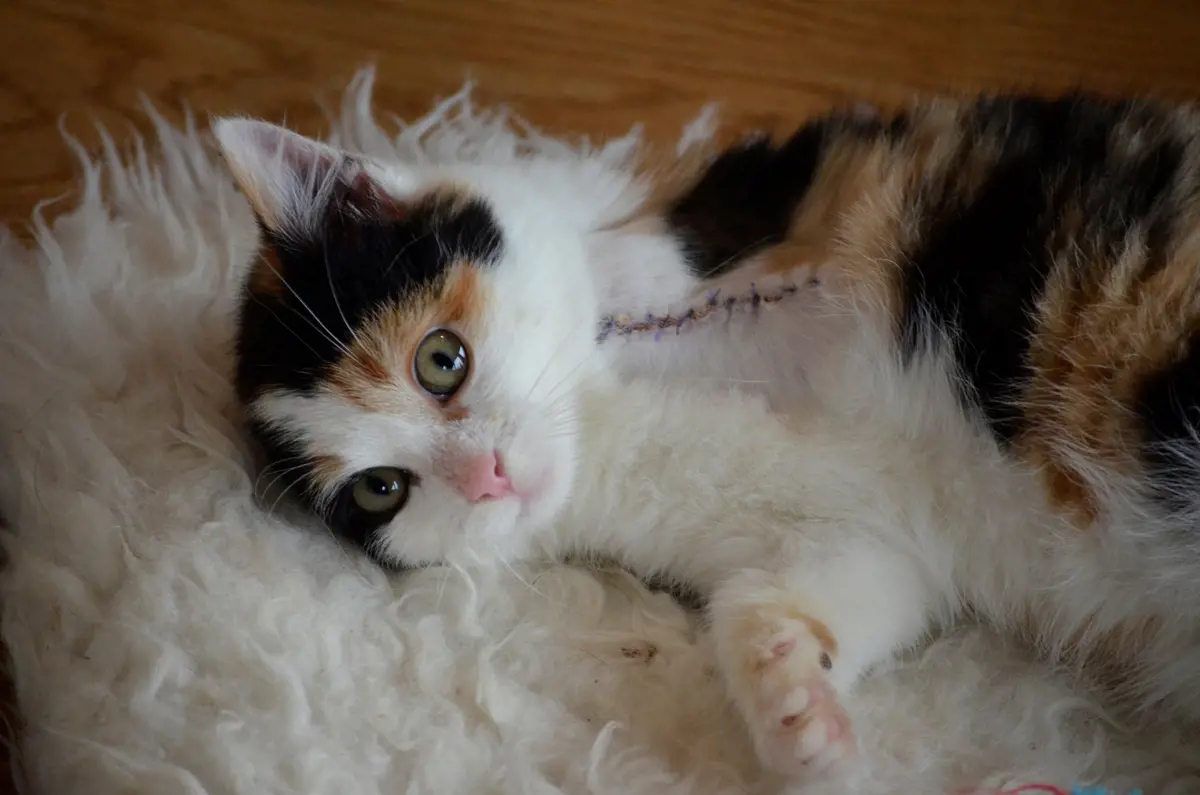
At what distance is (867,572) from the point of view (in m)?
0.85

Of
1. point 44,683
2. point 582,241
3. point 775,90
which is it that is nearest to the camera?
point 44,683

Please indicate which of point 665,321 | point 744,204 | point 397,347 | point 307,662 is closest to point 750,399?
point 665,321

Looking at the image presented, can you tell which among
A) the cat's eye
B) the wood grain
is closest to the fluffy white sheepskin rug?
the cat's eye

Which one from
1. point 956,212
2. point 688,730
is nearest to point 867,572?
point 688,730

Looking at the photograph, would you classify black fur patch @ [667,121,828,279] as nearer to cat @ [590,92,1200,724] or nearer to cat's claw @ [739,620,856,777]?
cat @ [590,92,1200,724]

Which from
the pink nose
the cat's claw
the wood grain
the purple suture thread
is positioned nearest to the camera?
the cat's claw

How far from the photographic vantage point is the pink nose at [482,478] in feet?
2.74

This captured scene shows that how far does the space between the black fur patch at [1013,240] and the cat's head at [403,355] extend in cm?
33

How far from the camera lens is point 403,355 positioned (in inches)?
Answer: 34.2

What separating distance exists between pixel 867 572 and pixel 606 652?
0.24m

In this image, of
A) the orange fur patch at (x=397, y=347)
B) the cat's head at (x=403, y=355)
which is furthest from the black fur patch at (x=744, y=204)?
the orange fur patch at (x=397, y=347)

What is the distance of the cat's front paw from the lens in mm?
716

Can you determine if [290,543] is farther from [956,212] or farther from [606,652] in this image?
[956,212]

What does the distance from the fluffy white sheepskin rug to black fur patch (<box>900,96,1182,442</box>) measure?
10.0 inches
